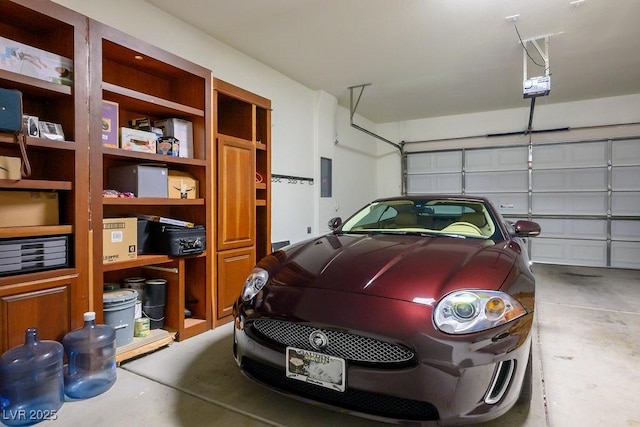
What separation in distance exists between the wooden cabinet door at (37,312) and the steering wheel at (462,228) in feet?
7.66

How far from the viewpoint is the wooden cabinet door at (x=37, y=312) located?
1.68 meters

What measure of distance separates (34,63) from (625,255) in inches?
319

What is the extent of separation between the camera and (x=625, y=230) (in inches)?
229

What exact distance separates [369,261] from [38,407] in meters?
1.73

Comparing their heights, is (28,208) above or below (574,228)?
above

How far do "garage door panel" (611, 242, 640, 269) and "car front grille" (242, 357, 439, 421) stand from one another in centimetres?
668

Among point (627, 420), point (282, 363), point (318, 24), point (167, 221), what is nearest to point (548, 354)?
point (627, 420)

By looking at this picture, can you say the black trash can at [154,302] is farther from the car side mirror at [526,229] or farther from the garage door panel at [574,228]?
the garage door panel at [574,228]

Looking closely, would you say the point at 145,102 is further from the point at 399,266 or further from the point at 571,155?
the point at 571,155

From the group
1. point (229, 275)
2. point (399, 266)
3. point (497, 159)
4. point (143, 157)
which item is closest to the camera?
point (399, 266)

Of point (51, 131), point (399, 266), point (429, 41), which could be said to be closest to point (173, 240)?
point (51, 131)

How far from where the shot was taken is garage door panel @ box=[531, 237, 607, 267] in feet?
19.7

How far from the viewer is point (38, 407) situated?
1.60 meters

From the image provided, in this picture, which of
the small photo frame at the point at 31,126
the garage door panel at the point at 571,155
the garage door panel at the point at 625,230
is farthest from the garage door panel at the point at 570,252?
the small photo frame at the point at 31,126
